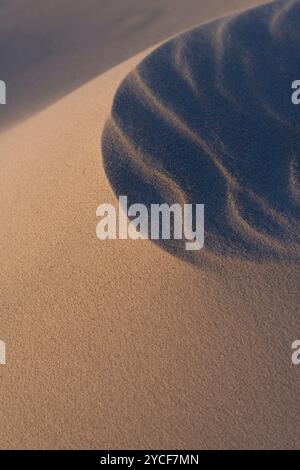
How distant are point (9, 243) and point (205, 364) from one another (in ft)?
2.80

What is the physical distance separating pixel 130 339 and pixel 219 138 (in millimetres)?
850

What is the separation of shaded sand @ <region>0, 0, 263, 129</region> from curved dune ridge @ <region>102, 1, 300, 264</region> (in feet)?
5.20

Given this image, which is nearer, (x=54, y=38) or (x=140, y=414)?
(x=140, y=414)

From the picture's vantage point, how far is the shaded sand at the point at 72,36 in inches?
162

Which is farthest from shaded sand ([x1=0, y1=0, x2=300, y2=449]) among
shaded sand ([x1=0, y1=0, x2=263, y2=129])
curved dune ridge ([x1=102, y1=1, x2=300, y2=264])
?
shaded sand ([x1=0, y1=0, x2=263, y2=129])

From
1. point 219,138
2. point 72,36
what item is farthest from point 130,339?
point 72,36

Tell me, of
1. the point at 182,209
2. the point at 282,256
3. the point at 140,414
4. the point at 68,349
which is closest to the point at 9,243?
the point at 68,349

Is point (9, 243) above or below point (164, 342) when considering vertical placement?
above

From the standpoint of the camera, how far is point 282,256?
6.16ft

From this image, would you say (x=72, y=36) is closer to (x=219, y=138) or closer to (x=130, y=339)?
(x=219, y=138)

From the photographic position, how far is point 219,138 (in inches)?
84.7

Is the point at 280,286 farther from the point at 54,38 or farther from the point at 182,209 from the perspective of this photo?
the point at 54,38

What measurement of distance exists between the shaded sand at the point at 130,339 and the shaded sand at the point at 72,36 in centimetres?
193

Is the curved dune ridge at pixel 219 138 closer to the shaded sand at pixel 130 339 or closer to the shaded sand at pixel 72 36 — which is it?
the shaded sand at pixel 130 339
